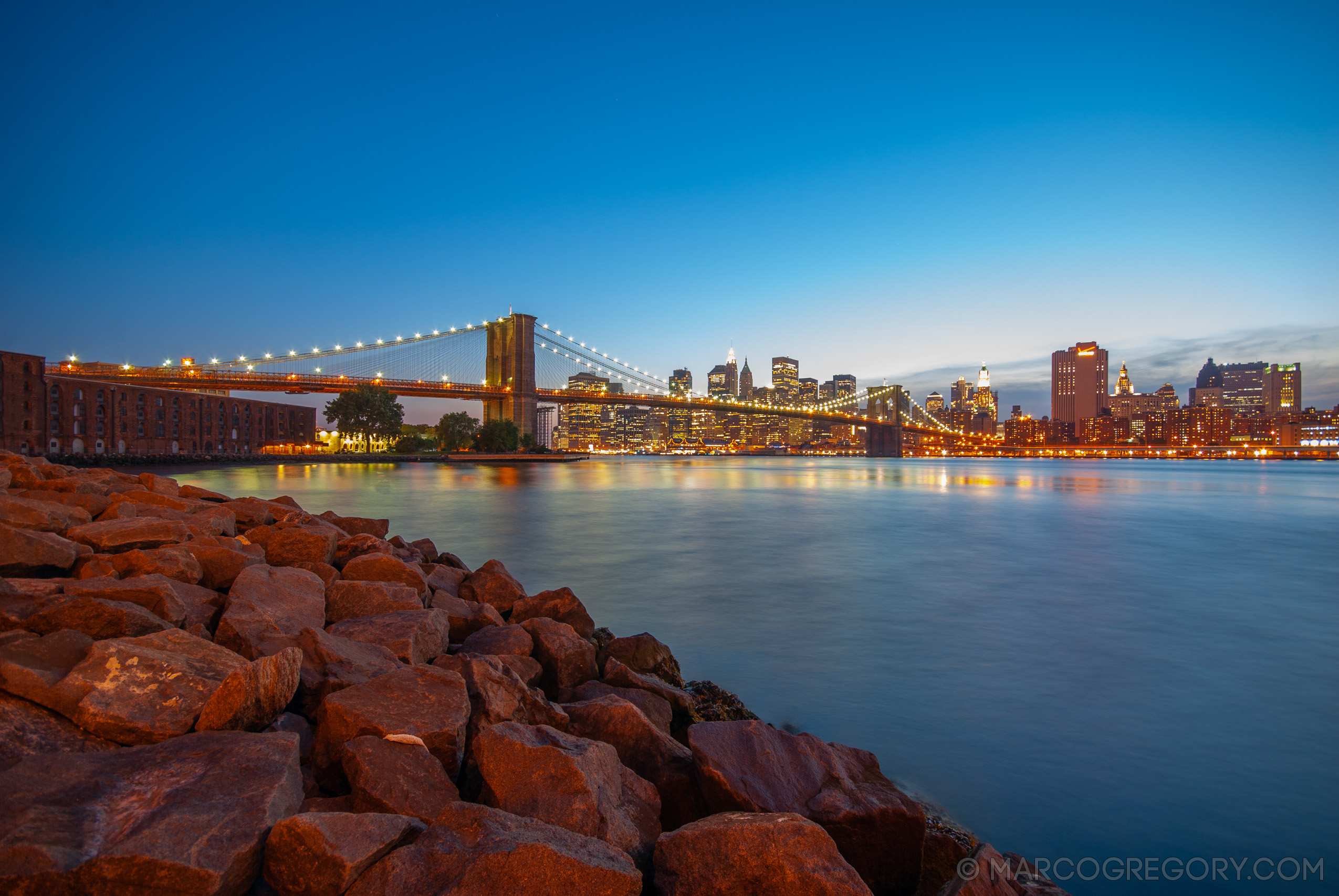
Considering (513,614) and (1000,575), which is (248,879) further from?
(1000,575)

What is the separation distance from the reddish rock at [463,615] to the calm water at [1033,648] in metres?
1.82

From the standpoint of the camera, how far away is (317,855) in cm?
183

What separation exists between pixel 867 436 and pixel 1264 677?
10870 cm

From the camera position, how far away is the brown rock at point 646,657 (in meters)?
4.93

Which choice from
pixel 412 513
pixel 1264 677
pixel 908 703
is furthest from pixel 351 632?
pixel 412 513

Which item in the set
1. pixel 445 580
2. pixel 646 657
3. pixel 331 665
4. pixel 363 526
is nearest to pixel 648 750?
pixel 331 665

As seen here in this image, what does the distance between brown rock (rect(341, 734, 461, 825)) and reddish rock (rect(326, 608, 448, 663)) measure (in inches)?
53.7

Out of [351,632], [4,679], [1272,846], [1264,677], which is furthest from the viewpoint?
[1264,677]

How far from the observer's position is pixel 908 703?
5.09 metres

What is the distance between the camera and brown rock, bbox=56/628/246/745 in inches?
94.2

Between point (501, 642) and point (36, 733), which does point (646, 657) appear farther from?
point (36, 733)

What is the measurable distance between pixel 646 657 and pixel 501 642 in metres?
1.14

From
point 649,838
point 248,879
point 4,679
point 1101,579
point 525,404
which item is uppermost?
point 525,404

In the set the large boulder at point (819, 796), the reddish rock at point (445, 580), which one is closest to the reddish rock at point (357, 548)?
the reddish rock at point (445, 580)
